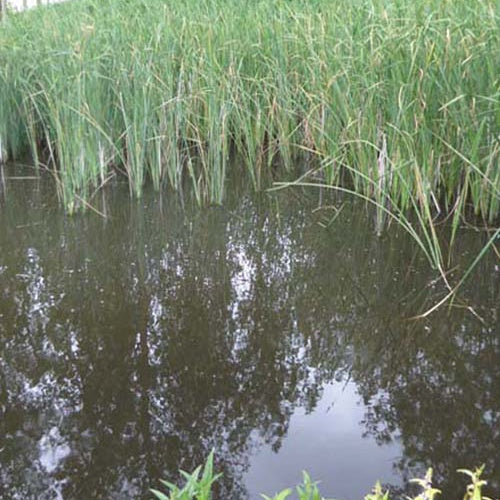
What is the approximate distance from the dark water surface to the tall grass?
1.16ft

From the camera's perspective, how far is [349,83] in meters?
3.41

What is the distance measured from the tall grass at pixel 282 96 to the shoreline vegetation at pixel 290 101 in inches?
0.4

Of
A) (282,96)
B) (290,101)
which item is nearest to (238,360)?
(290,101)

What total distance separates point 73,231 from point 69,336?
42.4 inches

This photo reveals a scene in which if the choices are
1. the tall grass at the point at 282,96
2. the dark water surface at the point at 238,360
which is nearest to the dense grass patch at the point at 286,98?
the tall grass at the point at 282,96

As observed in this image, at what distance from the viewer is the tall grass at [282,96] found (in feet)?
10.1

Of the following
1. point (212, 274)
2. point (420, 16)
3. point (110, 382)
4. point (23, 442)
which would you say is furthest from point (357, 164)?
point (23, 442)

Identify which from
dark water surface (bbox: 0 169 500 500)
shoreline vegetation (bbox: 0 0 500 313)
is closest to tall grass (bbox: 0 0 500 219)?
shoreline vegetation (bbox: 0 0 500 313)

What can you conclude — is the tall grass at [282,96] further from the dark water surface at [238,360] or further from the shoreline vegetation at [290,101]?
the dark water surface at [238,360]

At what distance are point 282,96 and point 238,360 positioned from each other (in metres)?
2.15

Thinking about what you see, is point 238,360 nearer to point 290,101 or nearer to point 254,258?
point 254,258

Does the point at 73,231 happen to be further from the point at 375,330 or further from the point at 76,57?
the point at 375,330

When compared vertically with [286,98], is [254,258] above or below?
below

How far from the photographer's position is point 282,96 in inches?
161
